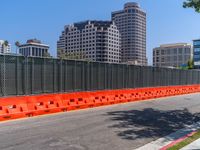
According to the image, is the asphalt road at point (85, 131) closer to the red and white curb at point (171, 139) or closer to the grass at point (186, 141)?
the red and white curb at point (171, 139)

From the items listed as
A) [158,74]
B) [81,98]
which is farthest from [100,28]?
[81,98]

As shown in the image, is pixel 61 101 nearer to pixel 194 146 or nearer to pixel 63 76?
pixel 63 76

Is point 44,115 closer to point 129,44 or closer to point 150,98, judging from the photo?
point 150,98

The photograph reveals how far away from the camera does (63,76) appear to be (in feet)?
55.9

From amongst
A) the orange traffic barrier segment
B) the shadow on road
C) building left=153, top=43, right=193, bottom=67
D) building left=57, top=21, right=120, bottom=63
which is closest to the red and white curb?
the shadow on road

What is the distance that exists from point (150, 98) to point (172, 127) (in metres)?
13.3

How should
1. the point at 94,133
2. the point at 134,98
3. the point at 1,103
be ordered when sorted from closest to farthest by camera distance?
1. the point at 94,133
2. the point at 1,103
3. the point at 134,98

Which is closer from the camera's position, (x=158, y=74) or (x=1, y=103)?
(x=1, y=103)

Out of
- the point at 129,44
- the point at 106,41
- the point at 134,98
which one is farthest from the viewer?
the point at 129,44

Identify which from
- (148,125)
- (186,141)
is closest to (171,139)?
(186,141)

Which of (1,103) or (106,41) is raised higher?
(106,41)

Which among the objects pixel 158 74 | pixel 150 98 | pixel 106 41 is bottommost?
pixel 150 98

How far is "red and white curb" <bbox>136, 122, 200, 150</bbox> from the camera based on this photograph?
A: 8.30m

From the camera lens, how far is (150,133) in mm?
10242
